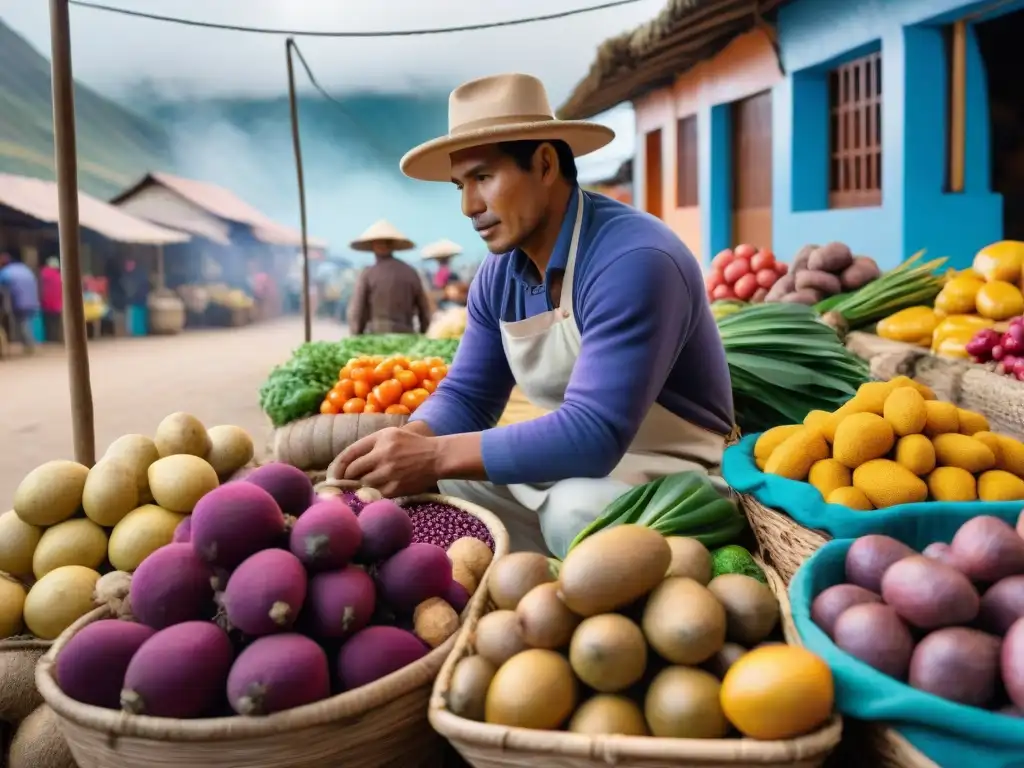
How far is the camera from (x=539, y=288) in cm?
208

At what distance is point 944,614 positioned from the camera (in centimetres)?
111

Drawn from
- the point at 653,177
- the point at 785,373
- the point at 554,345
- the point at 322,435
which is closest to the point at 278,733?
the point at 554,345

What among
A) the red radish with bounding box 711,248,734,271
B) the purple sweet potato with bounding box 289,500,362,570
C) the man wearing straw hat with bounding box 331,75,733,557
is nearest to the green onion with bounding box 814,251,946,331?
the red radish with bounding box 711,248,734,271

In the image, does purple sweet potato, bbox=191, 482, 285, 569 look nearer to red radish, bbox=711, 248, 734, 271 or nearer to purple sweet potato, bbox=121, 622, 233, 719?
purple sweet potato, bbox=121, 622, 233, 719

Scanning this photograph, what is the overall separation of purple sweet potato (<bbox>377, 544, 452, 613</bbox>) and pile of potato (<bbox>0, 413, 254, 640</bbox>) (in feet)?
2.07

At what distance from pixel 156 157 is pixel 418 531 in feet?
92.4

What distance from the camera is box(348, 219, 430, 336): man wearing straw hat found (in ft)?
23.4

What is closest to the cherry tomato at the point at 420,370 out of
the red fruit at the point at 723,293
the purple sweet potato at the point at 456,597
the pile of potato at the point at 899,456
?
the red fruit at the point at 723,293

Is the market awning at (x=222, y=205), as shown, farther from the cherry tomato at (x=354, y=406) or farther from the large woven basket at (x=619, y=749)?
the large woven basket at (x=619, y=749)

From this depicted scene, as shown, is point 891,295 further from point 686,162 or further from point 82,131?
point 82,131

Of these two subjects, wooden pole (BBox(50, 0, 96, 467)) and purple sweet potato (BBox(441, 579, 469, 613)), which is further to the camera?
wooden pole (BBox(50, 0, 96, 467))

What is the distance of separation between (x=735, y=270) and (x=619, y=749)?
4967 mm

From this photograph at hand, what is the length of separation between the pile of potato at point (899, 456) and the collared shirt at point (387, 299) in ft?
18.0

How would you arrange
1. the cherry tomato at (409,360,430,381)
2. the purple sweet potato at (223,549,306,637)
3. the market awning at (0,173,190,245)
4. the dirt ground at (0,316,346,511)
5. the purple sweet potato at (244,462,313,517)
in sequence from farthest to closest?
the market awning at (0,173,190,245), the dirt ground at (0,316,346,511), the cherry tomato at (409,360,430,381), the purple sweet potato at (244,462,313,517), the purple sweet potato at (223,549,306,637)
